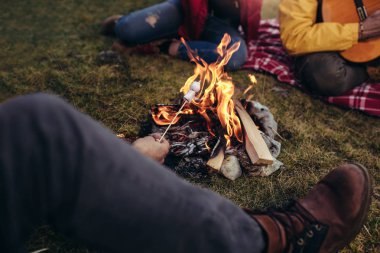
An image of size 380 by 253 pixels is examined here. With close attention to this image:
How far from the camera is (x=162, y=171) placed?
128cm

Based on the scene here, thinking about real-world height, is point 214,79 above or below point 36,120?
below

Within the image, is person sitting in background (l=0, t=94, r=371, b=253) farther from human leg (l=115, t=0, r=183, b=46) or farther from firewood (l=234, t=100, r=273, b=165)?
human leg (l=115, t=0, r=183, b=46)

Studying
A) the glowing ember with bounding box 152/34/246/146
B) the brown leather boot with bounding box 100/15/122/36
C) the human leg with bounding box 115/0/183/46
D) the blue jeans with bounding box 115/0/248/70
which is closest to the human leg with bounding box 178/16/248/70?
the blue jeans with bounding box 115/0/248/70

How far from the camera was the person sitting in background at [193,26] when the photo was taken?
405 centimetres

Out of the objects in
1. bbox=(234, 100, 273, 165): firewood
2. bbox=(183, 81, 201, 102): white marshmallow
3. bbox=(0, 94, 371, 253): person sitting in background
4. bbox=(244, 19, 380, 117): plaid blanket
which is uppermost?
bbox=(0, 94, 371, 253): person sitting in background

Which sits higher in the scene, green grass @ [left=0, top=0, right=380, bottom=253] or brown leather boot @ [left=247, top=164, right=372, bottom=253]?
brown leather boot @ [left=247, top=164, right=372, bottom=253]

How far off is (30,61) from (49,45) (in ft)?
1.70

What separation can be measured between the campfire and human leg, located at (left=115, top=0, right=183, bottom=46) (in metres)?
1.78

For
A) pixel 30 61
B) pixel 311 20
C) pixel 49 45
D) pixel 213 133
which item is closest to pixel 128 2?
pixel 49 45

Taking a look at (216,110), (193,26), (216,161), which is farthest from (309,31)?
(216,161)

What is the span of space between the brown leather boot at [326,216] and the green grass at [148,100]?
45 cm

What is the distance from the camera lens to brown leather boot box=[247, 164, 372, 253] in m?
1.62

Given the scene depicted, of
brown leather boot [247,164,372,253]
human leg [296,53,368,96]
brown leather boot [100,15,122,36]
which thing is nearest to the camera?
brown leather boot [247,164,372,253]

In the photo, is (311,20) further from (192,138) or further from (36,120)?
(36,120)
